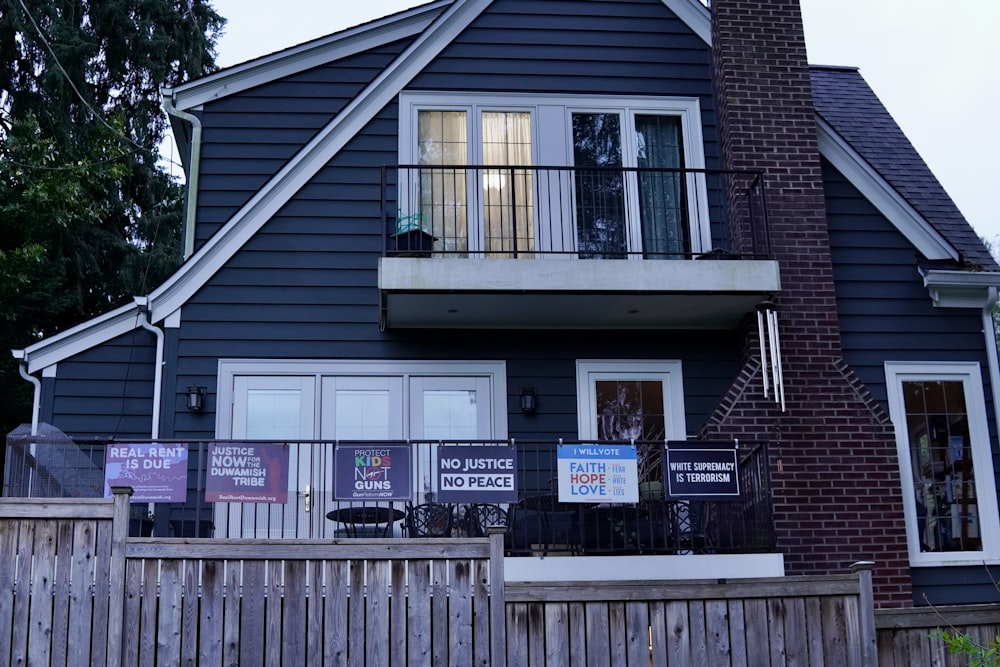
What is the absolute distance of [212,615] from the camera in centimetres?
723

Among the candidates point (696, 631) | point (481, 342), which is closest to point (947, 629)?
point (696, 631)

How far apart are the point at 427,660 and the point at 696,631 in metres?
1.74

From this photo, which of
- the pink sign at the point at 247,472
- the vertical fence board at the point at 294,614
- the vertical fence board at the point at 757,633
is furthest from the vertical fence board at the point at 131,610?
the vertical fence board at the point at 757,633

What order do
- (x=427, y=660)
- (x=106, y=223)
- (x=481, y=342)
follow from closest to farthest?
1. (x=427, y=660)
2. (x=481, y=342)
3. (x=106, y=223)

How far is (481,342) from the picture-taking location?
11.8 m

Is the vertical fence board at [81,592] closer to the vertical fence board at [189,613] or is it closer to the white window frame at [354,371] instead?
the vertical fence board at [189,613]

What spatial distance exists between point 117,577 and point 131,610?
220 millimetres

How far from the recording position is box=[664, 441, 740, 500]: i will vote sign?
970cm

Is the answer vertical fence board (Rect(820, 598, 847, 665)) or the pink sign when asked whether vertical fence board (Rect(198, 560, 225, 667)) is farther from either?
vertical fence board (Rect(820, 598, 847, 665))

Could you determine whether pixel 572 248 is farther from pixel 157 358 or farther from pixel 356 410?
pixel 157 358

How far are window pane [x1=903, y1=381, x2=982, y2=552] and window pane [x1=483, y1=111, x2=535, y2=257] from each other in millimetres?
4289

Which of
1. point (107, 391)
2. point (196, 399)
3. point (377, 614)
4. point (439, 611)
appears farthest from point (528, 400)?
point (377, 614)

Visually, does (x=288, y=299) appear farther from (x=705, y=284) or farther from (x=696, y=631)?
(x=696, y=631)

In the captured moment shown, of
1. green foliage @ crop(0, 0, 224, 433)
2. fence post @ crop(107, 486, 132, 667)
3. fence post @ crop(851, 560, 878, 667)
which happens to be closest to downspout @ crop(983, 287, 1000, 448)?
fence post @ crop(851, 560, 878, 667)
